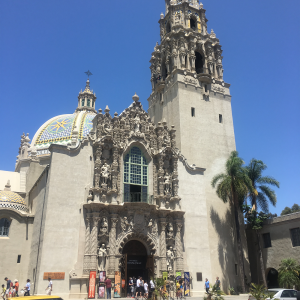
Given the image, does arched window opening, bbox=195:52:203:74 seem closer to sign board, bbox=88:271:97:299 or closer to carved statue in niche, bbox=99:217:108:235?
carved statue in niche, bbox=99:217:108:235

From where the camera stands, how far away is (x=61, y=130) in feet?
136

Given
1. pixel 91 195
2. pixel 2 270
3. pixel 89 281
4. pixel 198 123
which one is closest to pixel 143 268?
pixel 89 281

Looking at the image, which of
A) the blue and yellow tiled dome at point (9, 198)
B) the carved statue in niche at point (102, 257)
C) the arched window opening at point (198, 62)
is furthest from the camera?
→ the arched window opening at point (198, 62)

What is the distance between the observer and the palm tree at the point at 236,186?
28719mm

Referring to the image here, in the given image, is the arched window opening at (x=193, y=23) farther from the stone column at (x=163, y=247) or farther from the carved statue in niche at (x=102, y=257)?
the carved statue in niche at (x=102, y=257)

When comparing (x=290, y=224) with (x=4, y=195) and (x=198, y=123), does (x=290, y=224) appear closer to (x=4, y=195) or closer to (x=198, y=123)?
(x=198, y=123)

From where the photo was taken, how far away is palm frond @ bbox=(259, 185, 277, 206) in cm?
3053

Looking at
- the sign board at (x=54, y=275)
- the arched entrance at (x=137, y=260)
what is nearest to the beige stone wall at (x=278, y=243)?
the arched entrance at (x=137, y=260)

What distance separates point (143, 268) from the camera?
2588cm

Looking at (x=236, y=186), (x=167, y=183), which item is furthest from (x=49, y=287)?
(x=236, y=186)

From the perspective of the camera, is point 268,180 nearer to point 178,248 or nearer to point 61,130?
point 178,248

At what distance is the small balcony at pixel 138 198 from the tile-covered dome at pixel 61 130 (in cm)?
1455

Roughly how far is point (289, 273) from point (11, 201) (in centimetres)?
2347

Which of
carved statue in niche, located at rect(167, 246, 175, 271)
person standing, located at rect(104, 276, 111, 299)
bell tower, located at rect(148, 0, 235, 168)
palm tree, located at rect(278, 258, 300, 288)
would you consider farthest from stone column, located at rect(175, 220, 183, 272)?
palm tree, located at rect(278, 258, 300, 288)
